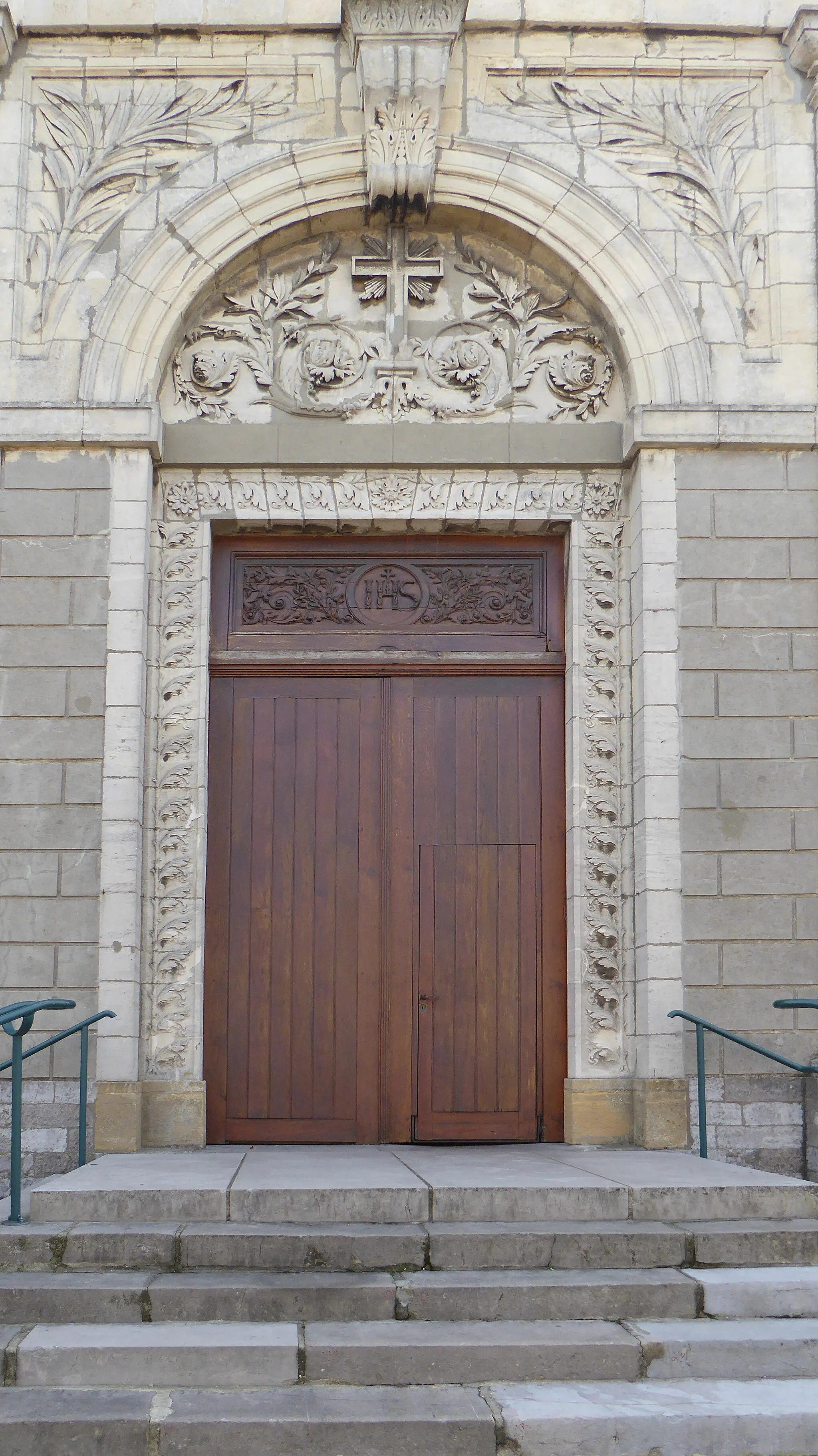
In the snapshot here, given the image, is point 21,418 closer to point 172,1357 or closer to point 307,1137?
point 307,1137

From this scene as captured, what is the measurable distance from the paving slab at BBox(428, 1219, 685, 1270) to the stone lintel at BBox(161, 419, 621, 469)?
4.49m

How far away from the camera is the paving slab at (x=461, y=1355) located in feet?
15.3

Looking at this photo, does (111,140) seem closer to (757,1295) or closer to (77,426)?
(77,426)

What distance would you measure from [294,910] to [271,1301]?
3369 millimetres

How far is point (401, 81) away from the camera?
807 centimetres

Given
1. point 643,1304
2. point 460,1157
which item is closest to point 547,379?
point 460,1157

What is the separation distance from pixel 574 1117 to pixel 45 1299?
3.56 meters

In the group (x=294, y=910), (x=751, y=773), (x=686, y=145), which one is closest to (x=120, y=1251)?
(x=294, y=910)

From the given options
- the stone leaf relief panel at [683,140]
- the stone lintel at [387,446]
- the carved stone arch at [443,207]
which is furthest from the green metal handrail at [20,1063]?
the stone leaf relief panel at [683,140]

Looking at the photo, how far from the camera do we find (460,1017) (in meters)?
8.10

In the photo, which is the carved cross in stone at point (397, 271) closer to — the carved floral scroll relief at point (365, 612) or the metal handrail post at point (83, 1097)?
the carved floral scroll relief at point (365, 612)

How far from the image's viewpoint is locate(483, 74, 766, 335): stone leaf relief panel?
8.25 m

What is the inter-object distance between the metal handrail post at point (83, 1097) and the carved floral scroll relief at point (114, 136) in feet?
13.8

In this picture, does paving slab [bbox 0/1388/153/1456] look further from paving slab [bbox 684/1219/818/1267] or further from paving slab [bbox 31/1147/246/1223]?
paving slab [bbox 684/1219/818/1267]
